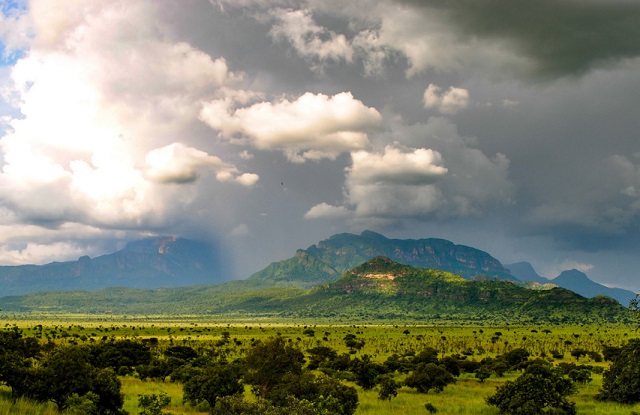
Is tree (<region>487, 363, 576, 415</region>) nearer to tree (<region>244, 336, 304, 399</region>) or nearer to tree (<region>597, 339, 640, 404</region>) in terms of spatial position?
tree (<region>597, 339, 640, 404</region>)

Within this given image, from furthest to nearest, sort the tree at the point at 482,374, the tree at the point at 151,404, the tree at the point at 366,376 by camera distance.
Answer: the tree at the point at 482,374 → the tree at the point at 366,376 → the tree at the point at 151,404

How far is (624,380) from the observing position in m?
44.8

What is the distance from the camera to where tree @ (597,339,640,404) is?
4372 centimetres

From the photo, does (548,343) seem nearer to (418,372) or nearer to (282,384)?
(418,372)

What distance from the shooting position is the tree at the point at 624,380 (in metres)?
43.7

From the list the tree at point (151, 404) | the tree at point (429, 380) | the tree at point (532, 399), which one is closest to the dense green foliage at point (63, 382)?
the tree at point (151, 404)

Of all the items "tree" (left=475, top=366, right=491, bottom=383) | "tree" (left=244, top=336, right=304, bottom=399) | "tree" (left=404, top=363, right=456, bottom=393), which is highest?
"tree" (left=244, top=336, right=304, bottom=399)

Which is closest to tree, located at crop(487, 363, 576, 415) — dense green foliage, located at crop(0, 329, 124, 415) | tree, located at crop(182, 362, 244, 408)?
tree, located at crop(182, 362, 244, 408)

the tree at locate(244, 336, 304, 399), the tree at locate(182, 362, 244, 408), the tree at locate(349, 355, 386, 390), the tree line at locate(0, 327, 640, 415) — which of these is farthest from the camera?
the tree at locate(349, 355, 386, 390)

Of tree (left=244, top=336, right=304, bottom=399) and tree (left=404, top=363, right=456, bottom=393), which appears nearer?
tree (left=244, top=336, right=304, bottom=399)

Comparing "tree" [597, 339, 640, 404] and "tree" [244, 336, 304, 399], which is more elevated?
"tree" [244, 336, 304, 399]

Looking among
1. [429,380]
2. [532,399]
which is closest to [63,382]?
[532,399]

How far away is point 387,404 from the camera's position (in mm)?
44750

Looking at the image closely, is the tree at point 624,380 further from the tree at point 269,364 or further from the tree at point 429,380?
the tree at point 269,364
